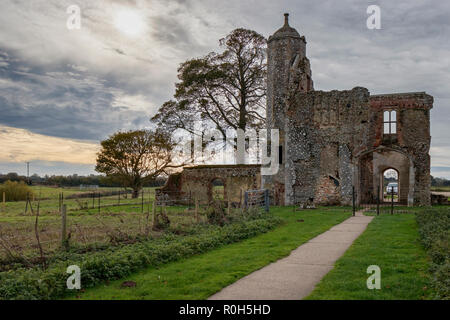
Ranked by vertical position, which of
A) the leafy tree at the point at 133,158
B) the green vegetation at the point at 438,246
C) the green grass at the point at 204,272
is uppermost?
the leafy tree at the point at 133,158

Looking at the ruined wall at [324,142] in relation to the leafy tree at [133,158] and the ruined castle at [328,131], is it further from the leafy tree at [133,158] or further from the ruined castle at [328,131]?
the leafy tree at [133,158]

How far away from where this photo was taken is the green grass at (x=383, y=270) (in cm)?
710

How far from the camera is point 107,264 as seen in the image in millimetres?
8812

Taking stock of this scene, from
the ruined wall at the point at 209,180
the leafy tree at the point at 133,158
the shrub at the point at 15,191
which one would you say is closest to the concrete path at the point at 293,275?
the ruined wall at the point at 209,180

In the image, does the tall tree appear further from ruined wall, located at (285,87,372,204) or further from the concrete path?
the concrete path

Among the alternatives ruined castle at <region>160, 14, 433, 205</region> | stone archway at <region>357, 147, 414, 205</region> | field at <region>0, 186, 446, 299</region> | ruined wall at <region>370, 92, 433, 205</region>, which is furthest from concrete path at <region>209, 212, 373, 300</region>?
stone archway at <region>357, 147, 414, 205</region>

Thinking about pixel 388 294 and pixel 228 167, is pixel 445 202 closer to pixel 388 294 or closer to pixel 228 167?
pixel 228 167

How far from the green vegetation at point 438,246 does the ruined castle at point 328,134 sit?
37.6 feet

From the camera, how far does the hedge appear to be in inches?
284

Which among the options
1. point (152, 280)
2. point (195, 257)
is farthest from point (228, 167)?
point (152, 280)

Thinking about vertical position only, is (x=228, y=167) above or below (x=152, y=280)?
above
